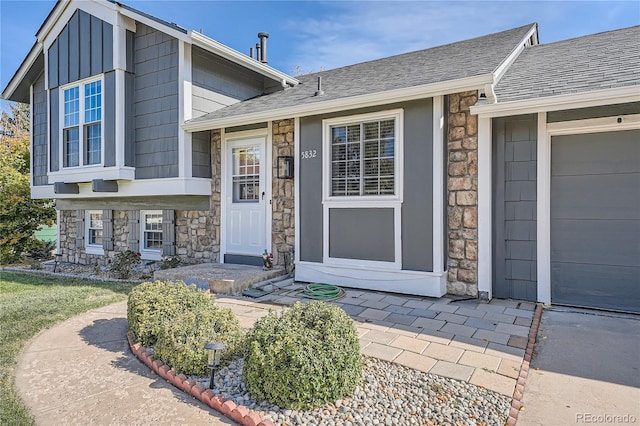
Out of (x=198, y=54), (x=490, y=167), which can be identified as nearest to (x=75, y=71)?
(x=198, y=54)

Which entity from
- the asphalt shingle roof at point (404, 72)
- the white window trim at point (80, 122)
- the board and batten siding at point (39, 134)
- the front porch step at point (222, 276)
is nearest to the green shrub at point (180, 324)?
the front porch step at point (222, 276)

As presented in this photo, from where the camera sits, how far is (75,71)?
8.11 meters

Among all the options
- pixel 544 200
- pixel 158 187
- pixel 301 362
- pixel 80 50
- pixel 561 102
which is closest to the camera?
pixel 301 362

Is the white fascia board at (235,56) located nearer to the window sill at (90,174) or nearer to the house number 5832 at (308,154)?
the window sill at (90,174)

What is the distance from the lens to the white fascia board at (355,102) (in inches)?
181

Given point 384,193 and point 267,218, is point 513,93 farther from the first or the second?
point 267,218

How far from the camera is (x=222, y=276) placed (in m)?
5.93

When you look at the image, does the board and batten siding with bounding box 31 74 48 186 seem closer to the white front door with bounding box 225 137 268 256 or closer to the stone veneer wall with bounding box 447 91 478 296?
the white front door with bounding box 225 137 268 256

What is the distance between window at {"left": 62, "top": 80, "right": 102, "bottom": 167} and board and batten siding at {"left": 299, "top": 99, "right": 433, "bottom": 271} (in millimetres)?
4630

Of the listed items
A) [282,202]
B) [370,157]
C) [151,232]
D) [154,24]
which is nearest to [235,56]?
[154,24]

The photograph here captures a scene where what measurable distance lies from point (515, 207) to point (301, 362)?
12.7ft

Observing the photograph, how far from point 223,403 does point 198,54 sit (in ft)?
21.8

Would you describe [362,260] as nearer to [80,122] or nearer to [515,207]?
[515,207]

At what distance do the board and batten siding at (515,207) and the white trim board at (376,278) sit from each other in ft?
2.70
